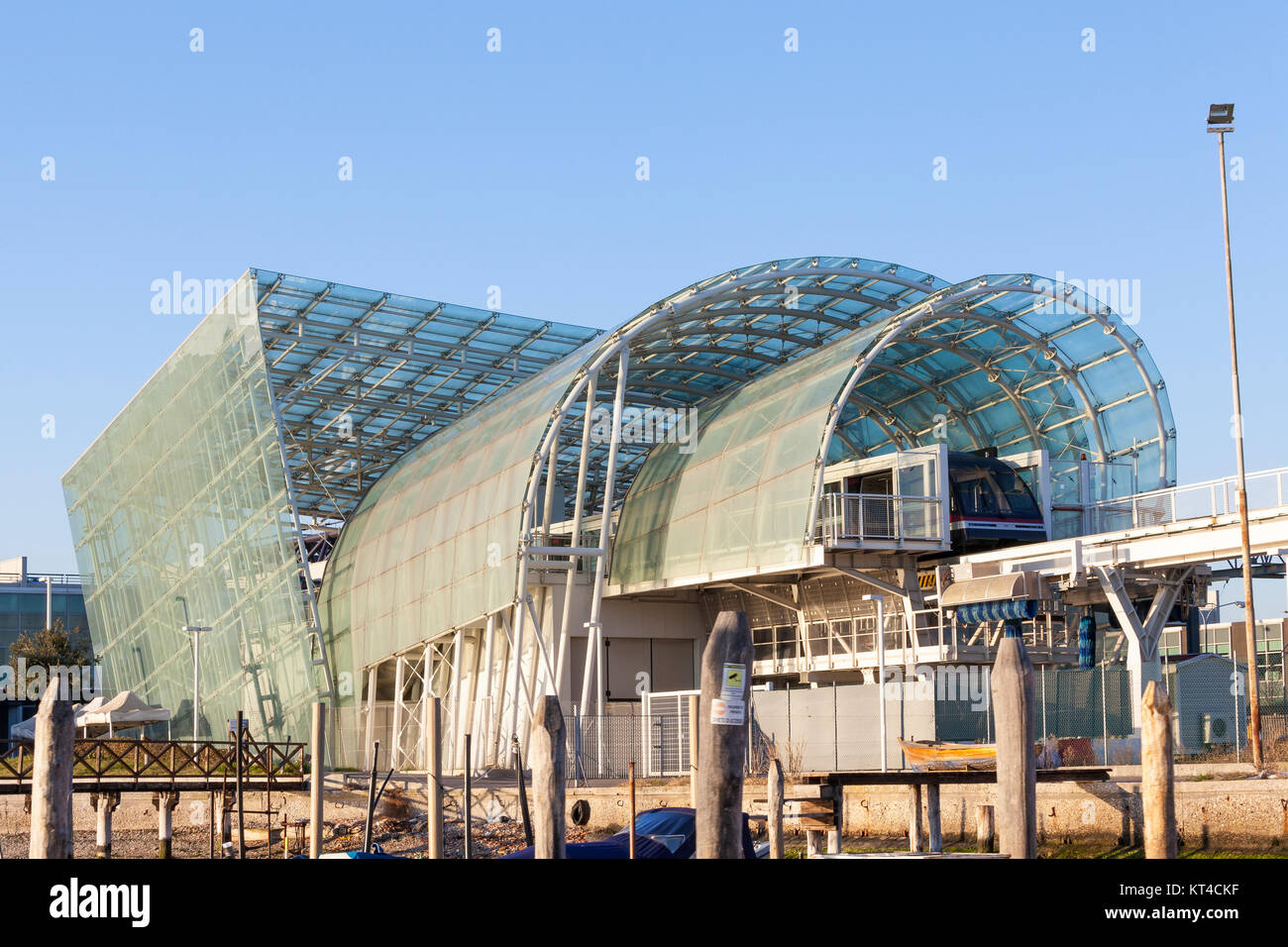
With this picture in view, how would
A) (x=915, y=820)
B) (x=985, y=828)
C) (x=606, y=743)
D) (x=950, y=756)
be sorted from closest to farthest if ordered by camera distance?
(x=915, y=820) → (x=985, y=828) → (x=950, y=756) → (x=606, y=743)

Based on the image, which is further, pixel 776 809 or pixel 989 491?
pixel 989 491

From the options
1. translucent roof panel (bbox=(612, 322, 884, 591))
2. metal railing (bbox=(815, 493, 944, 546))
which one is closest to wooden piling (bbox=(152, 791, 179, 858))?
translucent roof panel (bbox=(612, 322, 884, 591))

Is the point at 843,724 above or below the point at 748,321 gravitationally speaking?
below

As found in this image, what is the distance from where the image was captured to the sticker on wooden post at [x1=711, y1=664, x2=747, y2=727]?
14602mm

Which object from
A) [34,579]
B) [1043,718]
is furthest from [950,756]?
[34,579]

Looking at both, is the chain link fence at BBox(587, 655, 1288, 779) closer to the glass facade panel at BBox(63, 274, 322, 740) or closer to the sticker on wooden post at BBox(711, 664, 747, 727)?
the glass facade panel at BBox(63, 274, 322, 740)

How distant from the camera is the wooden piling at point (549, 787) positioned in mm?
18312

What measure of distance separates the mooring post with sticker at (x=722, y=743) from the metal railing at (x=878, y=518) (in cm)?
2546

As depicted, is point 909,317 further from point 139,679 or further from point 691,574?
point 139,679

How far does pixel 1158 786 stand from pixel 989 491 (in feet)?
91.9

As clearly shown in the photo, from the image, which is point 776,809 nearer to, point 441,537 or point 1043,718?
point 1043,718

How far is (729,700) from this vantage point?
48.0ft
